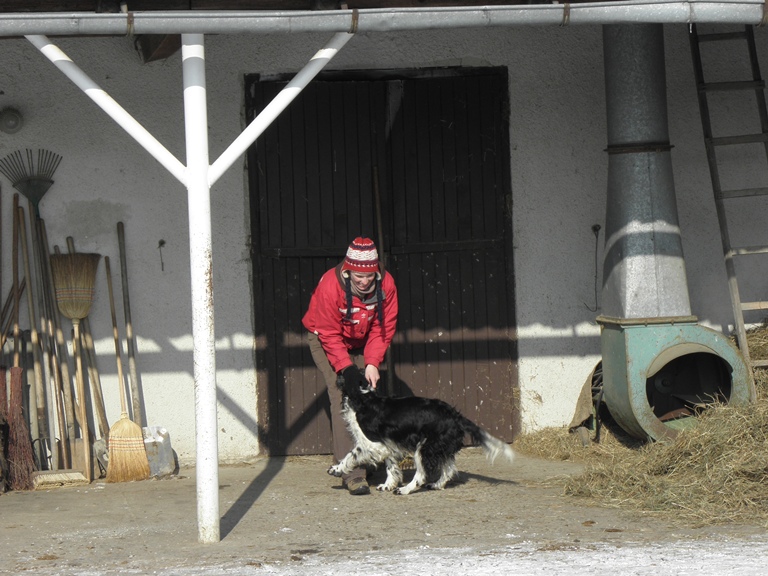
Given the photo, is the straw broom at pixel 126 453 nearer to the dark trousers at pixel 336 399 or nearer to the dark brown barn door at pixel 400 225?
the dark brown barn door at pixel 400 225

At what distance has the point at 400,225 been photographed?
848 centimetres

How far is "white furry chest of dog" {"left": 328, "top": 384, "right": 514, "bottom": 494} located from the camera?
7152 millimetres

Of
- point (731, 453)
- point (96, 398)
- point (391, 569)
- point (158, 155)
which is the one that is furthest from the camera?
point (96, 398)

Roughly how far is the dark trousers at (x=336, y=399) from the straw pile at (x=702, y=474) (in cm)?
148

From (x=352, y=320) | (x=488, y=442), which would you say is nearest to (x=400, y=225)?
(x=352, y=320)

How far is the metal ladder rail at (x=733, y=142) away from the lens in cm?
773

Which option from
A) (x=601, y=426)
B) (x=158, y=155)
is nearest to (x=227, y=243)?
(x=158, y=155)

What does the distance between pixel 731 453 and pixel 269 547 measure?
281cm

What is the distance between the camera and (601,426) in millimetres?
8414

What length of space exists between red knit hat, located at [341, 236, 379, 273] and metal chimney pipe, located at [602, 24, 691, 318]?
1.79 m

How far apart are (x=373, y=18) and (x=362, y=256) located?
5.63 ft

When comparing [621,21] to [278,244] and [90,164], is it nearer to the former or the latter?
[278,244]

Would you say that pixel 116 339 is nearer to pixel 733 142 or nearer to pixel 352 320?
pixel 352 320

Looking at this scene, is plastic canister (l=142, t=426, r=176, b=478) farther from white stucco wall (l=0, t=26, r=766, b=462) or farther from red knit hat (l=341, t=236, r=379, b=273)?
red knit hat (l=341, t=236, r=379, b=273)
